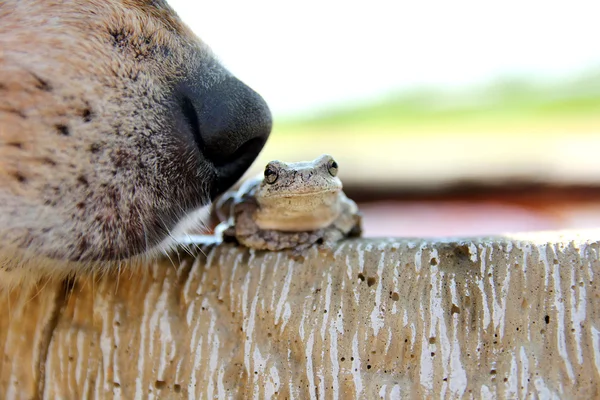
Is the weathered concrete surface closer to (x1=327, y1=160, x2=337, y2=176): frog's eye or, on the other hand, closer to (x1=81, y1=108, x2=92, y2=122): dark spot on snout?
(x1=327, y1=160, x2=337, y2=176): frog's eye

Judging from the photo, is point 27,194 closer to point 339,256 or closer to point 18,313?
point 18,313

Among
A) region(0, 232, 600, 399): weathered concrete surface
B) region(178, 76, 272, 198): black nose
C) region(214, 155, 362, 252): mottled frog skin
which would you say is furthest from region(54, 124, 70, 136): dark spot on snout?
region(214, 155, 362, 252): mottled frog skin

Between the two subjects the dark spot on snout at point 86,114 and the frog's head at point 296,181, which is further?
the frog's head at point 296,181

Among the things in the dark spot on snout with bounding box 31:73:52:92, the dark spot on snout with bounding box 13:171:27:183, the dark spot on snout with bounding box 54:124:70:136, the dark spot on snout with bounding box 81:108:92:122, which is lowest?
the dark spot on snout with bounding box 13:171:27:183

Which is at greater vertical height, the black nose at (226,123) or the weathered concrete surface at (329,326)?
the black nose at (226,123)

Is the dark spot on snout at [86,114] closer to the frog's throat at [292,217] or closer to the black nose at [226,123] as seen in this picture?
the black nose at [226,123]

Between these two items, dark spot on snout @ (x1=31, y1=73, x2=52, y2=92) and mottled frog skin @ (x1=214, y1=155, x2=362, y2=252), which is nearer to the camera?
dark spot on snout @ (x1=31, y1=73, x2=52, y2=92)

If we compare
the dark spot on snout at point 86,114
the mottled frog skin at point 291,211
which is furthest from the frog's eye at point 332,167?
the dark spot on snout at point 86,114
